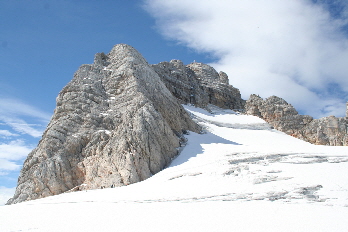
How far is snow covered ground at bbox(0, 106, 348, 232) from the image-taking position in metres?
8.22

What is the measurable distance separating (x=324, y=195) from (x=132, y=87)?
713 inches

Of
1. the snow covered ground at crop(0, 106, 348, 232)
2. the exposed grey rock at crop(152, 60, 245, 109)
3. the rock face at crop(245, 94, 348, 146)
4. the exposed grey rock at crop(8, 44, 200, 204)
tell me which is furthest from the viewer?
the exposed grey rock at crop(152, 60, 245, 109)

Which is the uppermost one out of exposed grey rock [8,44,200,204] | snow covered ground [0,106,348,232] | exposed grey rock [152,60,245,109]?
exposed grey rock [152,60,245,109]

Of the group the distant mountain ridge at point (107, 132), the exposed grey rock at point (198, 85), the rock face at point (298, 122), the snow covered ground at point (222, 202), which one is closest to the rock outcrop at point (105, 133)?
the distant mountain ridge at point (107, 132)

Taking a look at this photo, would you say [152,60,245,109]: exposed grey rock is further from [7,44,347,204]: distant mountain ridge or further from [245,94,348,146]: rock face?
[7,44,347,204]: distant mountain ridge

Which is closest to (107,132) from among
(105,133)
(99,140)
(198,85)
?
(105,133)

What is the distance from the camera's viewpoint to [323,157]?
15.7 meters

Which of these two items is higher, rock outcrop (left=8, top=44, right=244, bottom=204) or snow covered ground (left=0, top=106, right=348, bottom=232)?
rock outcrop (left=8, top=44, right=244, bottom=204)

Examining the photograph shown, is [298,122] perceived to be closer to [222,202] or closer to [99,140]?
[99,140]

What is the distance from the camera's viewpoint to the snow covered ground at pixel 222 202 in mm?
8219

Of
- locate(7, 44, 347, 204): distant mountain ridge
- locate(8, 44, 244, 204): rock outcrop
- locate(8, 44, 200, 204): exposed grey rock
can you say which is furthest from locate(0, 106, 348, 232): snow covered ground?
locate(7, 44, 347, 204): distant mountain ridge

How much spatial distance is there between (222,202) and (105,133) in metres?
12.0

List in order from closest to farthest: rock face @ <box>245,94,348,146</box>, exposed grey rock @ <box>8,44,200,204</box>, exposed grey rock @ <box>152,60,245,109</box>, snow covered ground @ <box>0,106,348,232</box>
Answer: snow covered ground @ <box>0,106,348,232</box>
exposed grey rock @ <box>8,44,200,204</box>
rock face @ <box>245,94,348,146</box>
exposed grey rock @ <box>152,60,245,109</box>

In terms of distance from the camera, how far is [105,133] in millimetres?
20203
